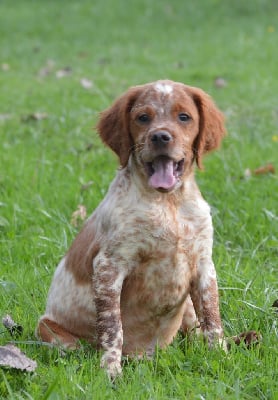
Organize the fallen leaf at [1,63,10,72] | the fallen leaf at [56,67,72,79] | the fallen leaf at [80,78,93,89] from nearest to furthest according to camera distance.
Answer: the fallen leaf at [80,78,93,89]
the fallen leaf at [56,67,72,79]
the fallen leaf at [1,63,10,72]

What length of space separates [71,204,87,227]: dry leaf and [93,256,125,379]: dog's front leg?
1.86 metres

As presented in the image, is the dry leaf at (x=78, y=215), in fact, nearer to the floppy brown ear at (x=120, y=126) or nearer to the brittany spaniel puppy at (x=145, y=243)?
the brittany spaniel puppy at (x=145, y=243)

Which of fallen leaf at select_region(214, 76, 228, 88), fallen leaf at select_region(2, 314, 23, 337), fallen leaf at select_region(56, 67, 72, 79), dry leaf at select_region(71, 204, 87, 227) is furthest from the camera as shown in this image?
fallen leaf at select_region(56, 67, 72, 79)

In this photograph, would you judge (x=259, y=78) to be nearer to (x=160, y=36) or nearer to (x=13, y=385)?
(x=160, y=36)

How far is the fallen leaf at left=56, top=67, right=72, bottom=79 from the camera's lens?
12.8m

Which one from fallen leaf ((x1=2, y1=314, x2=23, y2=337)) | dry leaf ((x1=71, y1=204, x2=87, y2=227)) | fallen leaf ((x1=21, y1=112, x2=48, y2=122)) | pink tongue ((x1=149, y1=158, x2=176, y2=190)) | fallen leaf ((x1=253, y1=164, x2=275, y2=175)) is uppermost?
pink tongue ((x1=149, y1=158, x2=176, y2=190))

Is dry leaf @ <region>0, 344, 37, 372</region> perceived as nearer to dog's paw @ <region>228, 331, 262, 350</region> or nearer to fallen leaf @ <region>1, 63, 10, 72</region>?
dog's paw @ <region>228, 331, 262, 350</region>

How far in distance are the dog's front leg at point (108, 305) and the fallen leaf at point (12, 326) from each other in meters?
0.53

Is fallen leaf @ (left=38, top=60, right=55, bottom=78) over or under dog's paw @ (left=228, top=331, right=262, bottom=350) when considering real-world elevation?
over

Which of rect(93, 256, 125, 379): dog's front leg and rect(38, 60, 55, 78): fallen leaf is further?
rect(38, 60, 55, 78): fallen leaf

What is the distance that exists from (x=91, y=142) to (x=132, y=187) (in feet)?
13.1

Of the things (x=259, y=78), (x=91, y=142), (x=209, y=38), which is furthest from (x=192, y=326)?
(x=209, y=38)

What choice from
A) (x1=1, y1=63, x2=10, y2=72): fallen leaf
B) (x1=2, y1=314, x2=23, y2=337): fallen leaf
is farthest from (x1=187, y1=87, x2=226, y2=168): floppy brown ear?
(x1=1, y1=63, x2=10, y2=72): fallen leaf

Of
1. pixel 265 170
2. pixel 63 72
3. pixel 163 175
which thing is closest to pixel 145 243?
pixel 163 175
